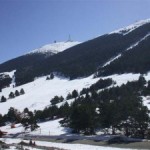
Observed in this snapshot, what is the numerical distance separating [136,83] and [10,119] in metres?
65.4

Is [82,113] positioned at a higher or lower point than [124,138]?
higher

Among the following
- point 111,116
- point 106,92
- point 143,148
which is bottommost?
point 143,148

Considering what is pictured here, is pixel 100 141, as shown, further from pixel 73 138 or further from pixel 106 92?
pixel 106 92

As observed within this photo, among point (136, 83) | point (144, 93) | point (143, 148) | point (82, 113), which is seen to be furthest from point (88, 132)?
point (136, 83)

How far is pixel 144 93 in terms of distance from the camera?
161m

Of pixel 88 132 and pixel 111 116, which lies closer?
pixel 111 116

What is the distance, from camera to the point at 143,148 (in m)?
62.8

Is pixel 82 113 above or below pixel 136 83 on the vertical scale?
below

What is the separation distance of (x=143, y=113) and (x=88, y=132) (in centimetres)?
1866

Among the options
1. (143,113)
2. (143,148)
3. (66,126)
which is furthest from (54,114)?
(143,148)

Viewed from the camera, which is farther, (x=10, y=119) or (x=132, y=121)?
→ (x=10, y=119)

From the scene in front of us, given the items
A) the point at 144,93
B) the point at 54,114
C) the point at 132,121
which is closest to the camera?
the point at 132,121

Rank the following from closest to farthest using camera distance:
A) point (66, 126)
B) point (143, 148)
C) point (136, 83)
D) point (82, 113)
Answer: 1. point (143, 148)
2. point (82, 113)
3. point (66, 126)
4. point (136, 83)

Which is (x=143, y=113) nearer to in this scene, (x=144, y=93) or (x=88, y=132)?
(x=88, y=132)
